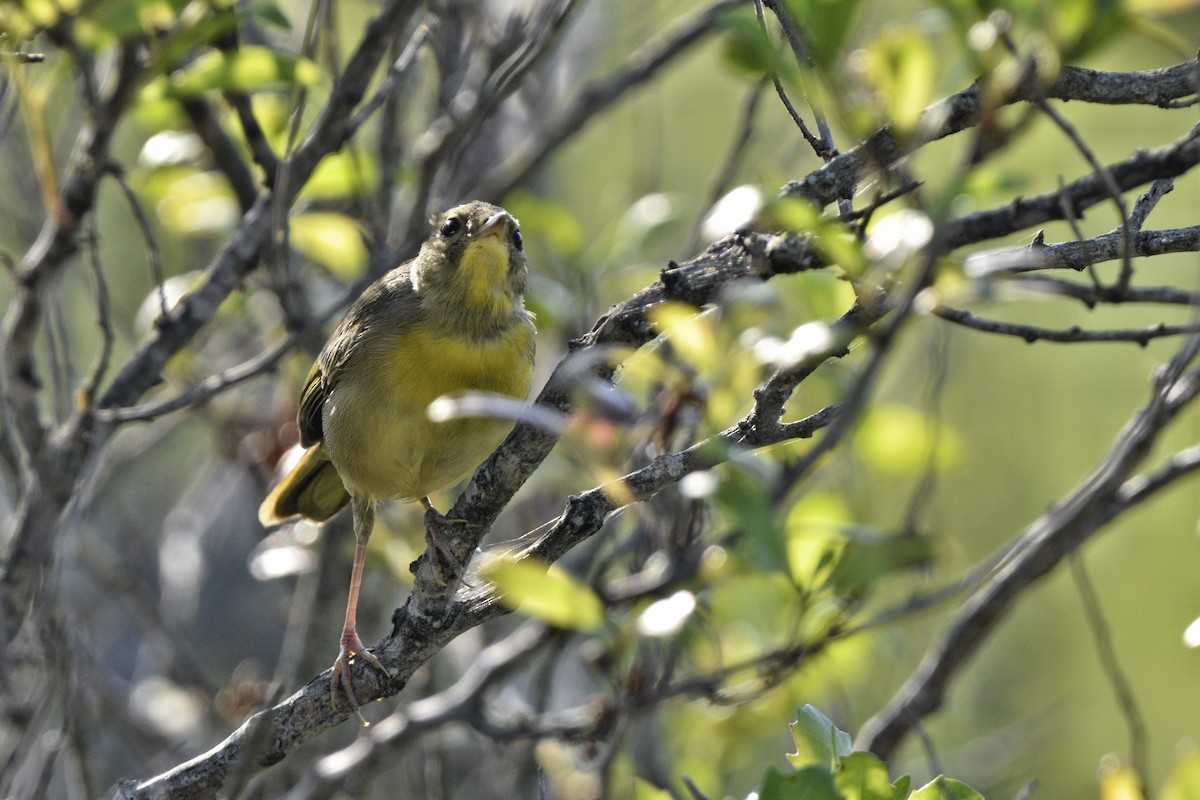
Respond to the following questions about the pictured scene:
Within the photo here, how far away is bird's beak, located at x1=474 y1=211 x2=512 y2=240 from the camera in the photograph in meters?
3.77

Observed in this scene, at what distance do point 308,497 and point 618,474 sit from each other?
9.16 feet

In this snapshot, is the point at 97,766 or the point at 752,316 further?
the point at 97,766

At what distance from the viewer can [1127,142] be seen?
6.71 m

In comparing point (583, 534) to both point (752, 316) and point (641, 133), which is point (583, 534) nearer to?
point (752, 316)

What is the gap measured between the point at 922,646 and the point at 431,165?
3.92m

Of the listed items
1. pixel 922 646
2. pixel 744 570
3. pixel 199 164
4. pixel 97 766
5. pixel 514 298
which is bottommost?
pixel 922 646

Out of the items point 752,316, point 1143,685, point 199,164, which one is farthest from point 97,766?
point 1143,685

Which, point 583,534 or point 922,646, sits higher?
point 583,534

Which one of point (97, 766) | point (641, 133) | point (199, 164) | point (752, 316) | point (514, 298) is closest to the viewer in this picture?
point (752, 316)

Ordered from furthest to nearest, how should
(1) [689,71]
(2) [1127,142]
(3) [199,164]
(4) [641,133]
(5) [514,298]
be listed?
(1) [689,71] → (4) [641,133] → (2) [1127,142] → (3) [199,164] → (5) [514,298]

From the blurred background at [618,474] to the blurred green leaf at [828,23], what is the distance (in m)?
0.08

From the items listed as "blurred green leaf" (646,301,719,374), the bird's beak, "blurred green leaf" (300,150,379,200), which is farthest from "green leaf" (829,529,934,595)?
"blurred green leaf" (300,150,379,200)

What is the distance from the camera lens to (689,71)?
36.3 feet

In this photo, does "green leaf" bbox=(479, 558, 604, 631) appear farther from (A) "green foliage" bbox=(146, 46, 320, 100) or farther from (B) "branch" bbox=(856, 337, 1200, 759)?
(A) "green foliage" bbox=(146, 46, 320, 100)
